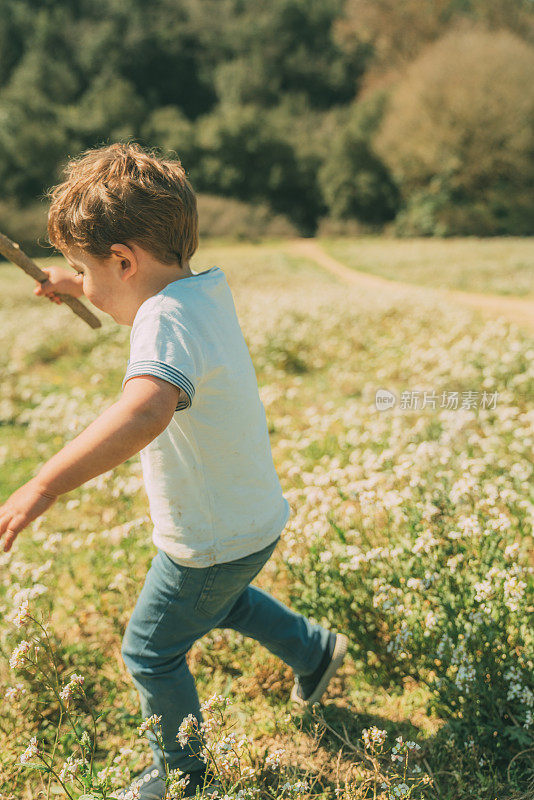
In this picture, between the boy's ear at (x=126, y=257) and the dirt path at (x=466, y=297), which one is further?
the dirt path at (x=466, y=297)

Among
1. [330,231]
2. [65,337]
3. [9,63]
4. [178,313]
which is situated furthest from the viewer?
[9,63]

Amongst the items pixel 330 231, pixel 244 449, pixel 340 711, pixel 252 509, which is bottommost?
pixel 330 231

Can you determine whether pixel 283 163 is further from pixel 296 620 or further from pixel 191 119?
pixel 296 620

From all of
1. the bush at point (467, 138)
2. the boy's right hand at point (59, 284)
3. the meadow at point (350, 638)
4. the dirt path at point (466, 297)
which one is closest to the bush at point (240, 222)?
the bush at point (467, 138)

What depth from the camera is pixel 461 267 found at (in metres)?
16.0

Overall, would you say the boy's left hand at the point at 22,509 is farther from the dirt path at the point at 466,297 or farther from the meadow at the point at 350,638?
the dirt path at the point at 466,297

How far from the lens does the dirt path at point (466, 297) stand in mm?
9320

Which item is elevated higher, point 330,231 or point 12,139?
point 12,139

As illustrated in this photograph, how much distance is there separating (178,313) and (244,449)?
45 cm

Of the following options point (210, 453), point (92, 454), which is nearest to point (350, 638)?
point (210, 453)

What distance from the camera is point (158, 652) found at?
183 cm

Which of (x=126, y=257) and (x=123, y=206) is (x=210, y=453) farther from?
(x=123, y=206)

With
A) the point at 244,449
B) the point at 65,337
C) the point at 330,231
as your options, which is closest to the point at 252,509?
the point at 244,449

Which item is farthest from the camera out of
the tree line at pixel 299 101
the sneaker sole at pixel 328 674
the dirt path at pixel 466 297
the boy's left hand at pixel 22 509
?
the tree line at pixel 299 101
